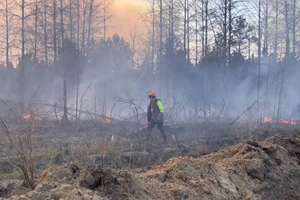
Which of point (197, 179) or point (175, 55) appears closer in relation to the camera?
point (197, 179)

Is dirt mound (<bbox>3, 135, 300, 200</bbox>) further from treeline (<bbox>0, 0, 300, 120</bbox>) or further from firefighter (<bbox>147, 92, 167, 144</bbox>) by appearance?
treeline (<bbox>0, 0, 300, 120</bbox>)

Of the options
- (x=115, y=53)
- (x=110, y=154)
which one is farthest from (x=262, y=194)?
(x=115, y=53)

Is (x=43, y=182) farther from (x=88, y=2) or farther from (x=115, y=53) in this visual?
(x=115, y=53)

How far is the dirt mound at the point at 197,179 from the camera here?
151 inches

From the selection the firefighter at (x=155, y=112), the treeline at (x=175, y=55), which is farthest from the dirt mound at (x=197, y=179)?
the treeline at (x=175, y=55)

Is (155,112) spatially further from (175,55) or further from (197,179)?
(175,55)

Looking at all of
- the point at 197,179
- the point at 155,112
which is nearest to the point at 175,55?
the point at 155,112

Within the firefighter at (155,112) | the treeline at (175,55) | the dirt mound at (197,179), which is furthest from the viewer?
the treeline at (175,55)

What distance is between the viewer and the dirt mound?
3830 millimetres

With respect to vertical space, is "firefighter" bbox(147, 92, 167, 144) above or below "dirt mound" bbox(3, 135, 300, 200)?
above

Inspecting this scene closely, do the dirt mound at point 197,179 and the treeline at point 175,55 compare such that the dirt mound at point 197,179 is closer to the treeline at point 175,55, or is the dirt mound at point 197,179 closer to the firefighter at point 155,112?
the firefighter at point 155,112

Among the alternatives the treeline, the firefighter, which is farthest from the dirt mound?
the treeline

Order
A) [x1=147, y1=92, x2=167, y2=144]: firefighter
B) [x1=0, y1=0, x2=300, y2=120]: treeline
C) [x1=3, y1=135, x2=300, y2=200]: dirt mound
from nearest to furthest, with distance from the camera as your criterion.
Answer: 1. [x1=3, y1=135, x2=300, y2=200]: dirt mound
2. [x1=147, y1=92, x2=167, y2=144]: firefighter
3. [x1=0, y1=0, x2=300, y2=120]: treeline

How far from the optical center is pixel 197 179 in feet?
16.7
